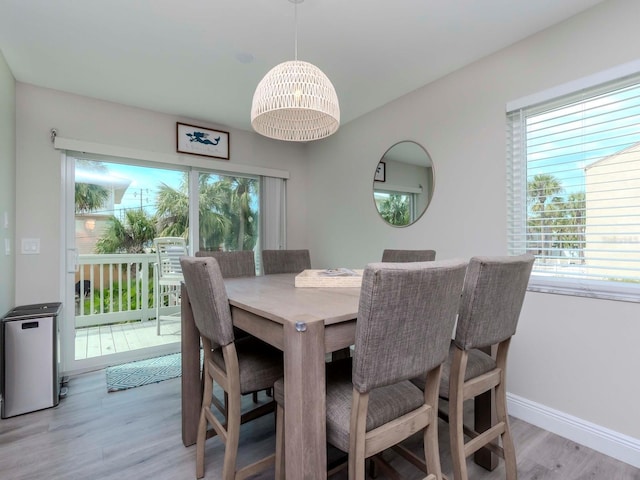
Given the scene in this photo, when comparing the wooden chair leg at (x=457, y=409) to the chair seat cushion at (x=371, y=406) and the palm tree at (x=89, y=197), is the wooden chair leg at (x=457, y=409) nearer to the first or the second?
the chair seat cushion at (x=371, y=406)

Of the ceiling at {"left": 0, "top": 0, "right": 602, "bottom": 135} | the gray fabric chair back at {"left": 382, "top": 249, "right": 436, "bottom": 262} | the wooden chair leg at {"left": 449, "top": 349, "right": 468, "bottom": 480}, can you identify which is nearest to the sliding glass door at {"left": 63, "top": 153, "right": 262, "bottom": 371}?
the ceiling at {"left": 0, "top": 0, "right": 602, "bottom": 135}

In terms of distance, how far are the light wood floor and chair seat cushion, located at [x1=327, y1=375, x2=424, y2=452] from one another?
691 mm

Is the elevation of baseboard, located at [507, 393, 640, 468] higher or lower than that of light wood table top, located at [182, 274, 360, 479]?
lower

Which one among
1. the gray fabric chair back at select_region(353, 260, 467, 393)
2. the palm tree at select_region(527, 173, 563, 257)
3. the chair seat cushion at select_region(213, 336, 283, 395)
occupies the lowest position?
the chair seat cushion at select_region(213, 336, 283, 395)

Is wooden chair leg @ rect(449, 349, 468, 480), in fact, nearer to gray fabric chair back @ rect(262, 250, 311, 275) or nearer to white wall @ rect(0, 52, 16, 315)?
gray fabric chair back @ rect(262, 250, 311, 275)

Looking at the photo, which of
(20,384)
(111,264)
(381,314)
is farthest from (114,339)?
(381,314)

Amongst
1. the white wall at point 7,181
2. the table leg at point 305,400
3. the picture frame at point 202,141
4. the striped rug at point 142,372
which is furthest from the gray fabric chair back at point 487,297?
the picture frame at point 202,141

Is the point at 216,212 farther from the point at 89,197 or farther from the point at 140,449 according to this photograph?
the point at 140,449

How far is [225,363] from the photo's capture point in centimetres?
136

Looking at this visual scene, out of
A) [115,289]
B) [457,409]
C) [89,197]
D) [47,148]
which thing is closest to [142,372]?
[115,289]

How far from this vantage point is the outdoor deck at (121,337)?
3.13 m

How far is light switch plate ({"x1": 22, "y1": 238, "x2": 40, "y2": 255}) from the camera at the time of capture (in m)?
2.58

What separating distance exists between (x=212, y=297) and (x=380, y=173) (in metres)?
2.26

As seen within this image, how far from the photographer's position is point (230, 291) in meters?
1.64
